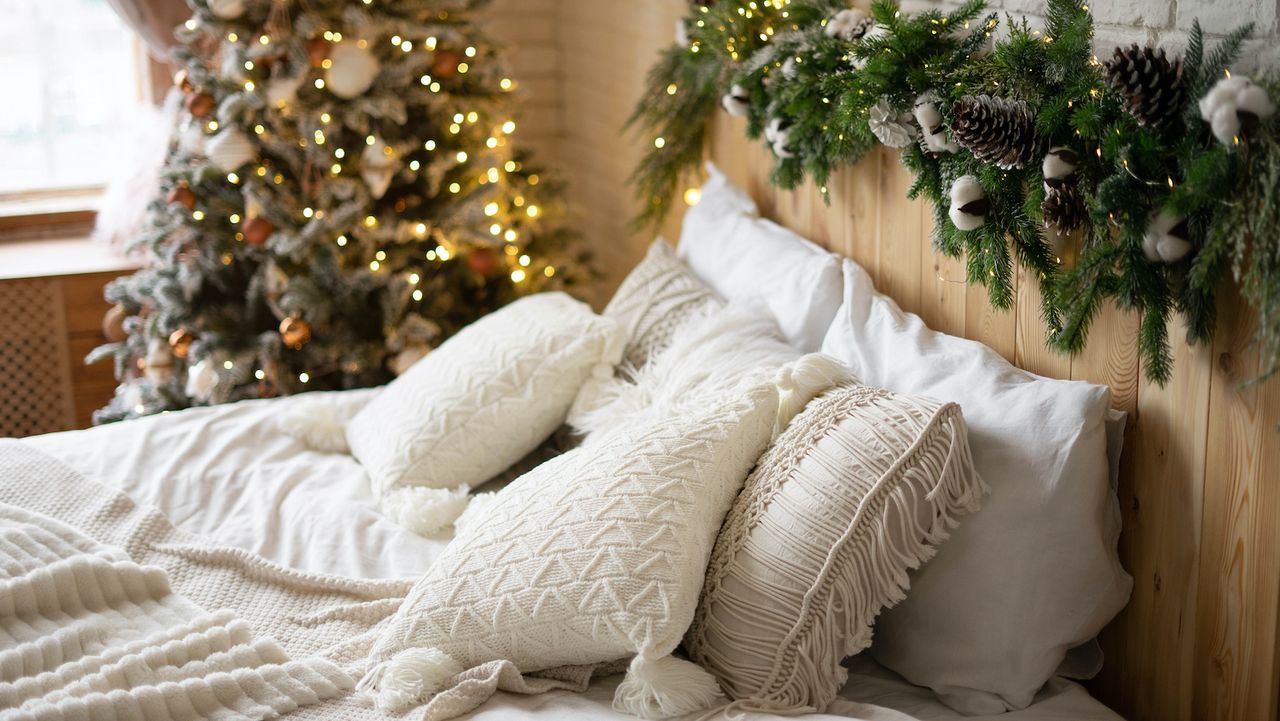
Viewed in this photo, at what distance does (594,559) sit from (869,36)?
0.83m

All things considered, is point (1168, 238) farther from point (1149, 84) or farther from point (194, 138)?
point (194, 138)

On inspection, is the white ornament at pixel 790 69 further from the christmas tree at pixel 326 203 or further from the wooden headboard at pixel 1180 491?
the christmas tree at pixel 326 203

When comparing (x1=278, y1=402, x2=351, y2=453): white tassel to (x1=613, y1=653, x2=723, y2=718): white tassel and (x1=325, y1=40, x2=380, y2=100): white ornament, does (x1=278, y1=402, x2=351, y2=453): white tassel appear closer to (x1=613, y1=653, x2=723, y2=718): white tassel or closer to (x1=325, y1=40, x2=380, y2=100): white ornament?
(x1=325, y1=40, x2=380, y2=100): white ornament

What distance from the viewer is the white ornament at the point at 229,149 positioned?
264 centimetres

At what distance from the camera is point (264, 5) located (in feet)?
8.89

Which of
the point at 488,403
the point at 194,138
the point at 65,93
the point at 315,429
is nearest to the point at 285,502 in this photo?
the point at 315,429

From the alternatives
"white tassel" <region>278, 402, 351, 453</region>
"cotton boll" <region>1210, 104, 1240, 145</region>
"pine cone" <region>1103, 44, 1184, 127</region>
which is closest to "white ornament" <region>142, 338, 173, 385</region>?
"white tassel" <region>278, 402, 351, 453</region>

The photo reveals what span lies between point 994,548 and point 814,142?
80 cm

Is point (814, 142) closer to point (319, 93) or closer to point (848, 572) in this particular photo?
point (848, 572)

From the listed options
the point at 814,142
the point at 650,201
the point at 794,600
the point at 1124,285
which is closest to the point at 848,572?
the point at 794,600

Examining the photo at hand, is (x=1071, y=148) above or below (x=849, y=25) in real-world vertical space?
below

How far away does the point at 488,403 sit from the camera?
1941 millimetres

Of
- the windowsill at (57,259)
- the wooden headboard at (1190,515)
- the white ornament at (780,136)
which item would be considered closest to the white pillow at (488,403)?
the white ornament at (780,136)

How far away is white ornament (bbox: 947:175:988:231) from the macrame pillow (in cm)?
24
